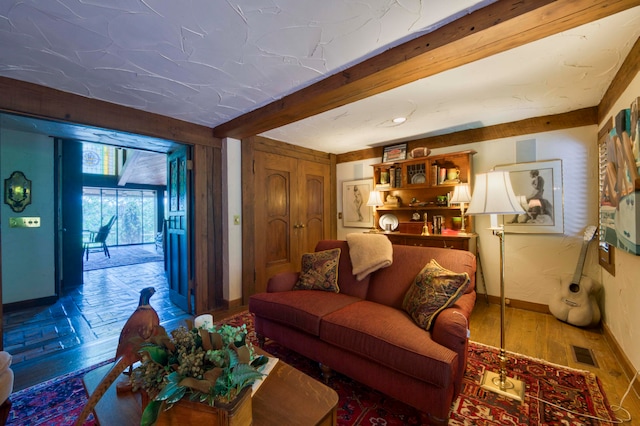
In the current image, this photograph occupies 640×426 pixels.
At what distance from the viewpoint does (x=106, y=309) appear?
11.3 ft

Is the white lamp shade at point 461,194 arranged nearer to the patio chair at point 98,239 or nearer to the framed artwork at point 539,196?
the framed artwork at point 539,196

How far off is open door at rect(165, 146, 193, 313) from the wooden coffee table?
222 centimetres

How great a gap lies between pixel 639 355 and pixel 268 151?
4.09 meters

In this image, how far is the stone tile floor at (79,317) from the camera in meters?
2.54

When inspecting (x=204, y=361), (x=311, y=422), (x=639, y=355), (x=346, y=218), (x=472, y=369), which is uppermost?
(x=346, y=218)

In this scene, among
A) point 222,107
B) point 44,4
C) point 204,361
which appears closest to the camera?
point 204,361

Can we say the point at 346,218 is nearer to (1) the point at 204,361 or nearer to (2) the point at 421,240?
(2) the point at 421,240

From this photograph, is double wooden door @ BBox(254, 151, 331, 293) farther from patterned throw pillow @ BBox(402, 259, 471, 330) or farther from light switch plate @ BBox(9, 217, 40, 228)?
light switch plate @ BBox(9, 217, 40, 228)

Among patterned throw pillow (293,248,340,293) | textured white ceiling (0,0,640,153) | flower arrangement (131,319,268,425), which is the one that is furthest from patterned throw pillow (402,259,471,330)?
textured white ceiling (0,0,640,153)

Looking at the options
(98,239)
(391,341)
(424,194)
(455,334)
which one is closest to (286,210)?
(424,194)

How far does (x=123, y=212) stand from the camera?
9742 mm

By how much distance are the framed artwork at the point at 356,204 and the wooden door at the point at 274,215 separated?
1083mm

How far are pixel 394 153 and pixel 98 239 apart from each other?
808 cm

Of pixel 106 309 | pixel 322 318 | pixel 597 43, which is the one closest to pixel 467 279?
pixel 322 318
